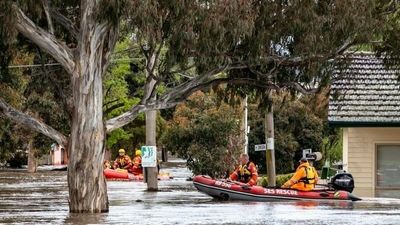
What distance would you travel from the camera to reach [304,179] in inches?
1222

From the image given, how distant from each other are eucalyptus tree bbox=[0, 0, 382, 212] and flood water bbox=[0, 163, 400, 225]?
1.58 metres

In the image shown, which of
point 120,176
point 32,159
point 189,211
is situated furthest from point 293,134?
point 189,211

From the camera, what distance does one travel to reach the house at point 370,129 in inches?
1378

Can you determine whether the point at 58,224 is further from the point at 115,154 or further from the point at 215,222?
the point at 115,154

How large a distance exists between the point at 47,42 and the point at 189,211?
565 centimetres

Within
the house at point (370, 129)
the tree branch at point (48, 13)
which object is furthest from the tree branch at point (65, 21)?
the house at point (370, 129)

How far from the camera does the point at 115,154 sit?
82062 mm

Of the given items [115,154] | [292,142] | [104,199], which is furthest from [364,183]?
[115,154]

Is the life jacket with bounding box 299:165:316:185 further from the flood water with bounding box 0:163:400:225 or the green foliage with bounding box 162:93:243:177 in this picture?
the green foliage with bounding box 162:93:243:177

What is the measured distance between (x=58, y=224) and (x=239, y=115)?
27198 millimetres

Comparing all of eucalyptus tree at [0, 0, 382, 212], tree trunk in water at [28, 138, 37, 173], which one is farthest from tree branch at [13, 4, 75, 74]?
tree trunk in water at [28, 138, 37, 173]

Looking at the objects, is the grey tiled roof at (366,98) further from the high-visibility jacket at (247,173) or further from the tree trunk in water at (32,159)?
the tree trunk in water at (32,159)

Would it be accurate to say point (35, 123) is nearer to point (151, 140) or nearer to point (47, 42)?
point (47, 42)

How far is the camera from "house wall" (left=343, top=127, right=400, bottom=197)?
35.8m
